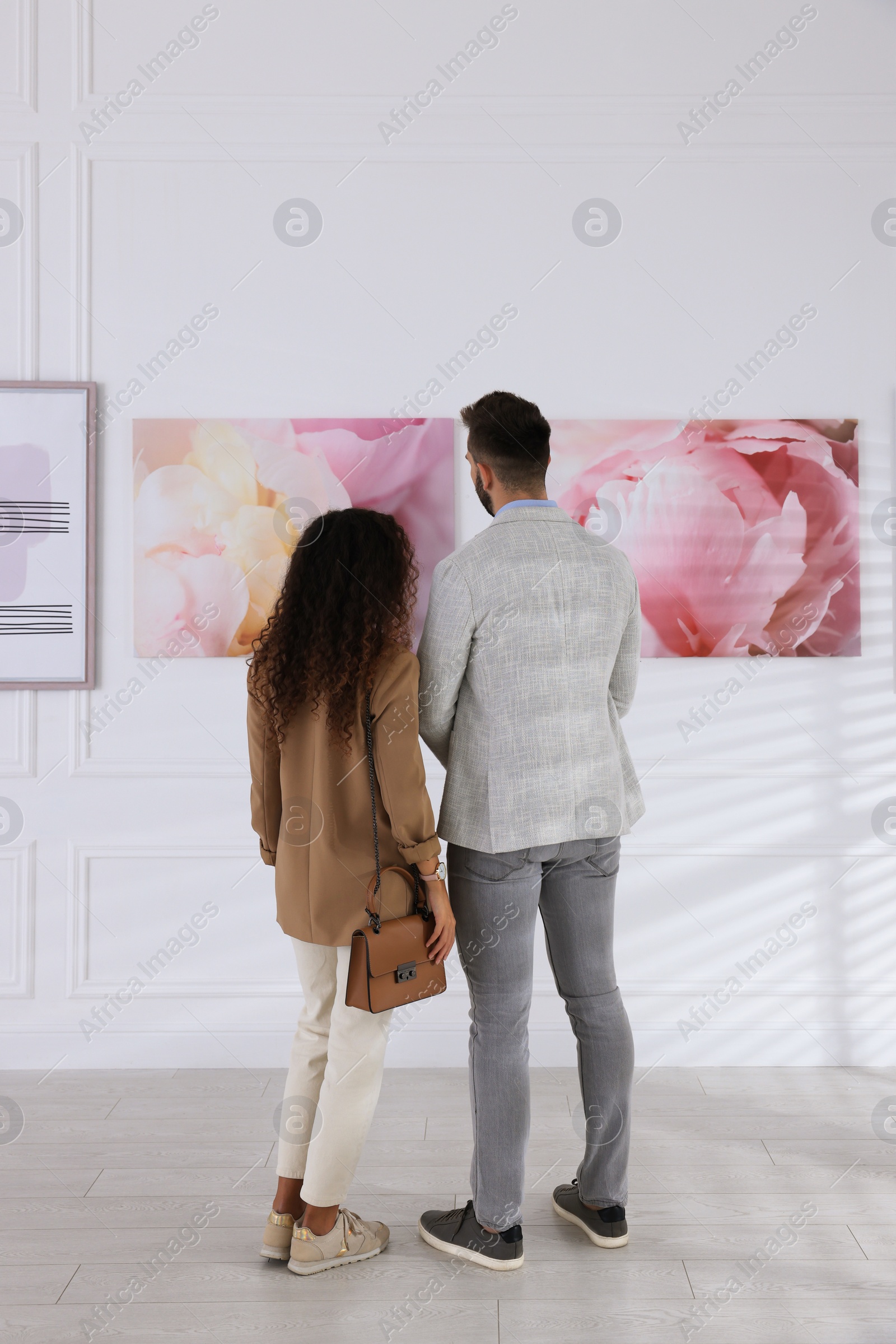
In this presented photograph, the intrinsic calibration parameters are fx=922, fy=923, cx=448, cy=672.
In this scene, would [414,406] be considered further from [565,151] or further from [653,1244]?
[653,1244]

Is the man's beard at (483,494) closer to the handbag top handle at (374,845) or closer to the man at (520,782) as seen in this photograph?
the man at (520,782)

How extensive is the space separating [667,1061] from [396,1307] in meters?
1.37

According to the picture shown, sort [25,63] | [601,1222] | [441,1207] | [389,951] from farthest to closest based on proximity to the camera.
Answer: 1. [25,63]
2. [441,1207]
3. [601,1222]
4. [389,951]

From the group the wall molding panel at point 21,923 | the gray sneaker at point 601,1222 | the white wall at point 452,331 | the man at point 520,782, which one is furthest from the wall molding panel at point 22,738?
the gray sneaker at point 601,1222

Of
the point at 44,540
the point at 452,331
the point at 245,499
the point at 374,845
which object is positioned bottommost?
the point at 374,845

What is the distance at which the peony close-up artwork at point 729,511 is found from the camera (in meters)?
2.81

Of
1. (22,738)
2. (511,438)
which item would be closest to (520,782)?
(511,438)

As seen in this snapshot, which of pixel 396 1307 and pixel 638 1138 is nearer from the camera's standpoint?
pixel 396 1307

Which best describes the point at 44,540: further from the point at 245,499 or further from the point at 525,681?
the point at 525,681

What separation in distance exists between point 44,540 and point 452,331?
1.40 metres

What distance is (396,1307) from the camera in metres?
1.67

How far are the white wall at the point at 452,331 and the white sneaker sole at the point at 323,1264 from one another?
1.00m

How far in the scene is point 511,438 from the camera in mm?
1755

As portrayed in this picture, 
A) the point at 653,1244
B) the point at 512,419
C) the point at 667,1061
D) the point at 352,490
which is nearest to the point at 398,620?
the point at 512,419
